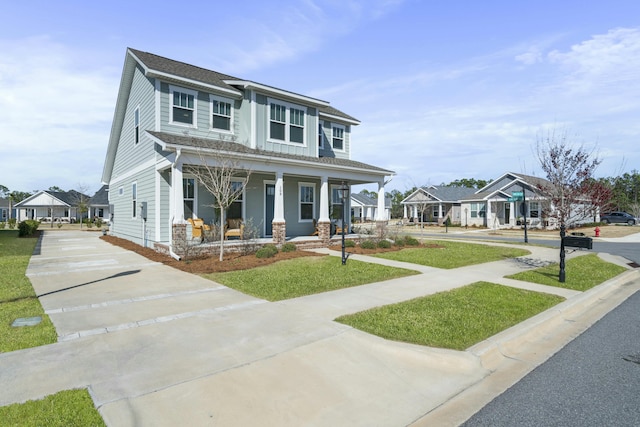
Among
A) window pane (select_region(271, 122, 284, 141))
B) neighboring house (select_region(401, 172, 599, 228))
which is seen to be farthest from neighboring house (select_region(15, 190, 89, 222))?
neighboring house (select_region(401, 172, 599, 228))

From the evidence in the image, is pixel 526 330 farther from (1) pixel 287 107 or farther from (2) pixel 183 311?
(1) pixel 287 107

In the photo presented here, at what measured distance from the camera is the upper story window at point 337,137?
1959 cm

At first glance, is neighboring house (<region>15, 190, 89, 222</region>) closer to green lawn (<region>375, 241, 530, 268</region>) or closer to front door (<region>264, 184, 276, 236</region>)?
front door (<region>264, 184, 276, 236</region>)

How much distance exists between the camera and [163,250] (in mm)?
12570

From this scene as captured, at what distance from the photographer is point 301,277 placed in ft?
29.2

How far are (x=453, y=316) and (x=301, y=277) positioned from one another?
410 cm

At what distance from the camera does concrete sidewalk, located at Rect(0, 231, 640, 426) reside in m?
3.22

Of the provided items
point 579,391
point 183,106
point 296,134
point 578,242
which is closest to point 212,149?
point 183,106

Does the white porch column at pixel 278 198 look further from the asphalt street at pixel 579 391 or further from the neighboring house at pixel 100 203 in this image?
the neighboring house at pixel 100 203

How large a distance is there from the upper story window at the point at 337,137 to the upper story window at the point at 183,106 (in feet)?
26.1

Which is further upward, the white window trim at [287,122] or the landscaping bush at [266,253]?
the white window trim at [287,122]

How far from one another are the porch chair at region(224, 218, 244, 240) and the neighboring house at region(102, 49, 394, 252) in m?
0.46

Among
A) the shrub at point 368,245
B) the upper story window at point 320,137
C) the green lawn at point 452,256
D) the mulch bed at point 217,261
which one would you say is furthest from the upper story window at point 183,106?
the green lawn at point 452,256

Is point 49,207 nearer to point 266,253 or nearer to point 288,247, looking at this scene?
point 288,247
